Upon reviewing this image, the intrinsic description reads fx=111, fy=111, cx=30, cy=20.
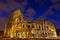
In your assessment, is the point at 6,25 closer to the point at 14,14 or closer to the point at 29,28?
the point at 14,14

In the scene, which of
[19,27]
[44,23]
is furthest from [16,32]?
[44,23]

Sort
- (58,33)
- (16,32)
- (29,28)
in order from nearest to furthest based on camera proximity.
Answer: (16,32) < (29,28) < (58,33)

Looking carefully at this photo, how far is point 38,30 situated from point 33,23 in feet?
5.17

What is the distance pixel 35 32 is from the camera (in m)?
17.8

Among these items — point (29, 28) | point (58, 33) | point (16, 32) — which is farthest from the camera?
point (58, 33)

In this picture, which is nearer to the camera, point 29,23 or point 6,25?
point 6,25

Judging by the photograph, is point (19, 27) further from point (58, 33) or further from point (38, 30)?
point (58, 33)

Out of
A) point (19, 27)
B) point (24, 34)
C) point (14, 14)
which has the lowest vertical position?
point (24, 34)

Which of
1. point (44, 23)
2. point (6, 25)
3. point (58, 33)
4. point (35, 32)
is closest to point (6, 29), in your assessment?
point (6, 25)

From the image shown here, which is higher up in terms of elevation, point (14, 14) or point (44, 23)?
point (14, 14)

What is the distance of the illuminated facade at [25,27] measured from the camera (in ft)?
55.9

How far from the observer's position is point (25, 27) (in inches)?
702

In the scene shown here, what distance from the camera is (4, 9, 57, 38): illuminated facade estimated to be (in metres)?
17.0

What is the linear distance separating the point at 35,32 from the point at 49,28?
2700 millimetres
